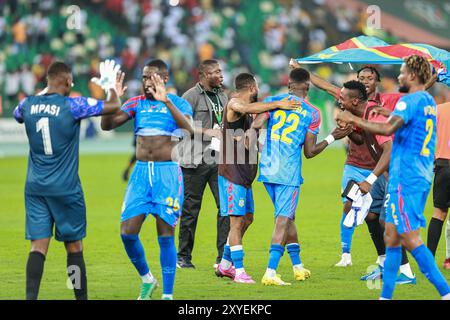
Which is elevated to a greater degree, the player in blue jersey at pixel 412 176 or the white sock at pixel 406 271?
the player in blue jersey at pixel 412 176

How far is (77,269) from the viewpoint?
8094 mm

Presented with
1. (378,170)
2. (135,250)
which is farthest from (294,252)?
(135,250)

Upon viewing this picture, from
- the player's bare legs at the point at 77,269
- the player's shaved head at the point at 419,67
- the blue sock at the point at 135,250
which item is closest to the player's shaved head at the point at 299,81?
the player's shaved head at the point at 419,67

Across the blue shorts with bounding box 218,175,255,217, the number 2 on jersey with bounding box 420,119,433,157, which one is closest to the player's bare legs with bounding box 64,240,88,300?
the blue shorts with bounding box 218,175,255,217

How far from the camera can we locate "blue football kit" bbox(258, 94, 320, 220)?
377 inches

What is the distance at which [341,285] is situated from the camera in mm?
9555

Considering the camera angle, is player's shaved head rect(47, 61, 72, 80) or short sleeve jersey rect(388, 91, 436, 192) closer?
short sleeve jersey rect(388, 91, 436, 192)

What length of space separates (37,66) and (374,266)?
23120mm

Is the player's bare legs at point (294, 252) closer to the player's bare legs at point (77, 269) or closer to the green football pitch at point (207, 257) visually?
the green football pitch at point (207, 257)

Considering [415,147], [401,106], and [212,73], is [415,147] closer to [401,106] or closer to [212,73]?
[401,106]

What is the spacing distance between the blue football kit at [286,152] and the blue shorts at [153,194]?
4.81 ft

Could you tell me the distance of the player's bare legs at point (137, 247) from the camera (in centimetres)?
845

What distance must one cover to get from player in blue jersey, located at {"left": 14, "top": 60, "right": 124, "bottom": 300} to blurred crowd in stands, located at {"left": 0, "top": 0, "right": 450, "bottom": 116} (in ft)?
73.9

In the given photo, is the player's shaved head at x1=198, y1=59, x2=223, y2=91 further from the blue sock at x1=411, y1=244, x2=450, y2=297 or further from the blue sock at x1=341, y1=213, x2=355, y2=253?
the blue sock at x1=411, y1=244, x2=450, y2=297
